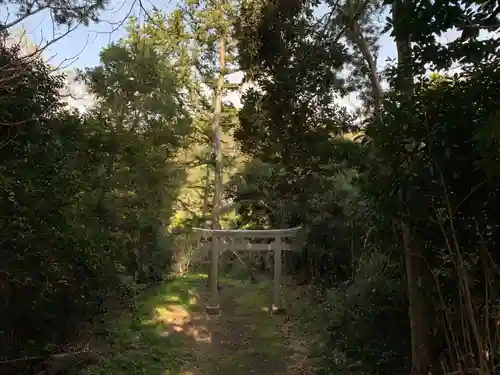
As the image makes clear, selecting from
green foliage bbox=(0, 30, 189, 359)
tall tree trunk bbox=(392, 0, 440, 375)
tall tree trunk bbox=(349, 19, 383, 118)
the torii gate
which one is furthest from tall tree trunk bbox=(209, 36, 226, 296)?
tall tree trunk bbox=(392, 0, 440, 375)

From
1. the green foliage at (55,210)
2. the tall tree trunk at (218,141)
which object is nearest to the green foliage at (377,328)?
the green foliage at (55,210)

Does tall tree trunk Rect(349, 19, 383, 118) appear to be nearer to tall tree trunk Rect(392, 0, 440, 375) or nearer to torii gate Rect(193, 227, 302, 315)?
tall tree trunk Rect(392, 0, 440, 375)

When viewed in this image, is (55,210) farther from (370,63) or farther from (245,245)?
(245,245)

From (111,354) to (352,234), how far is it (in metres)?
3.42

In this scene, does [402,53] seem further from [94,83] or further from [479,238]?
[94,83]

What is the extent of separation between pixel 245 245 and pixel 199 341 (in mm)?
1852

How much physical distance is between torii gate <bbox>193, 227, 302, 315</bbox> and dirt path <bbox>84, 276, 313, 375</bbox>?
23 centimetres

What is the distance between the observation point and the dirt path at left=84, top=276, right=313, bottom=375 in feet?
14.9

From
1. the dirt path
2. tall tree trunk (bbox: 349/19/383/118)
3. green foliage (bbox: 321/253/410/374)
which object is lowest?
the dirt path

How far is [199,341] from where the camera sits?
562 centimetres

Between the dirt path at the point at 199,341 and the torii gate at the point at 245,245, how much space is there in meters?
0.23

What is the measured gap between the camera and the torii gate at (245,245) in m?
6.90

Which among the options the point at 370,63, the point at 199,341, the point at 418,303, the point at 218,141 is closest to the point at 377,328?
the point at 418,303

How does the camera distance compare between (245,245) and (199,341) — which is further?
(245,245)
